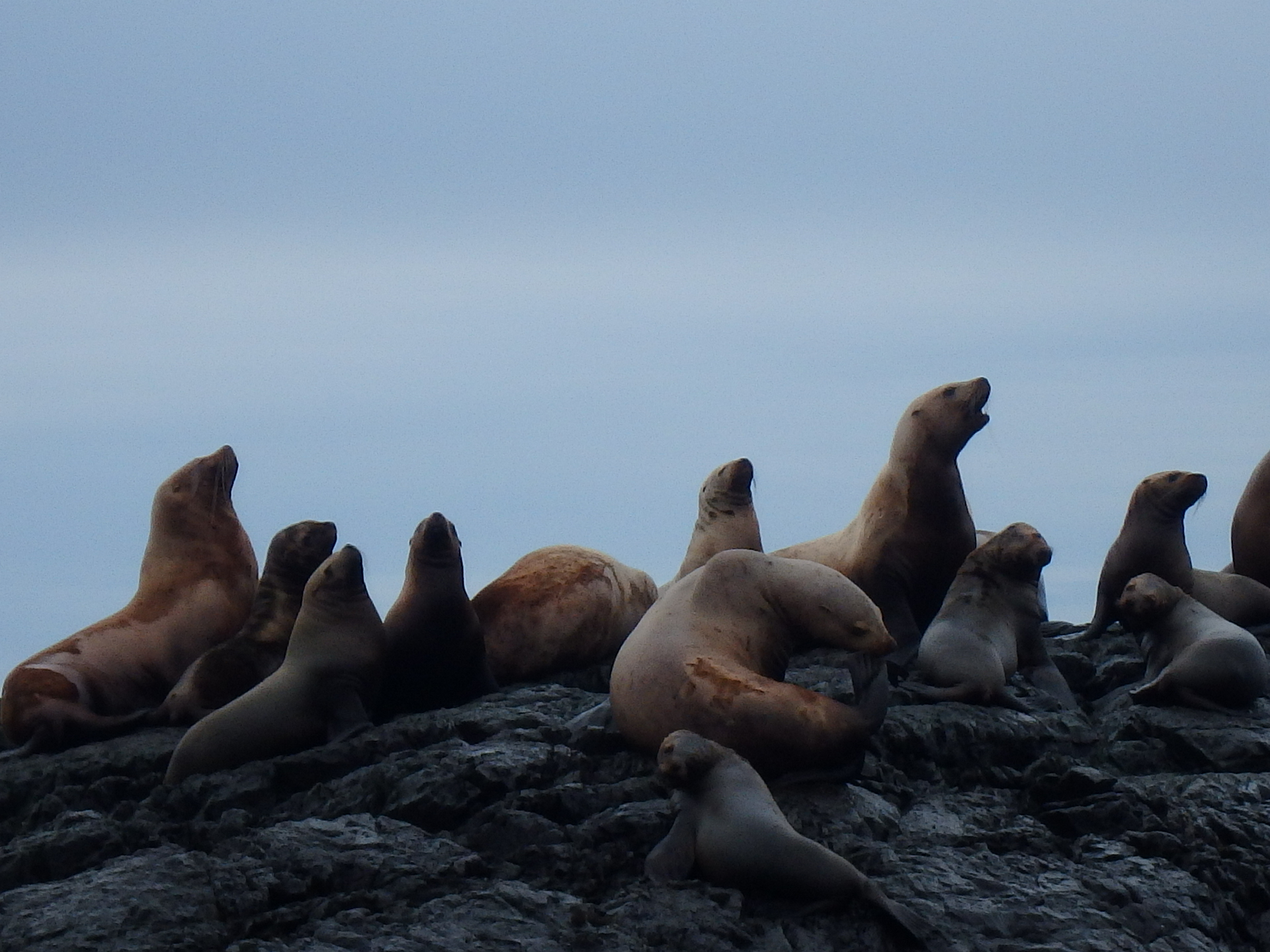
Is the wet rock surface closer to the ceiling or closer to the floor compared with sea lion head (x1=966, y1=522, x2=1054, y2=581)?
closer to the floor

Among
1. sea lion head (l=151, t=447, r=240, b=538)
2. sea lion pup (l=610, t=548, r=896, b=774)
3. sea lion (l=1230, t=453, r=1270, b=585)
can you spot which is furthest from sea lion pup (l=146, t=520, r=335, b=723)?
sea lion (l=1230, t=453, r=1270, b=585)

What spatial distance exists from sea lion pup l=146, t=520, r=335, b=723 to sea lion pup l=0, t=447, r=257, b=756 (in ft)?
0.83

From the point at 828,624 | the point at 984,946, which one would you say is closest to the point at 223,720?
the point at 828,624

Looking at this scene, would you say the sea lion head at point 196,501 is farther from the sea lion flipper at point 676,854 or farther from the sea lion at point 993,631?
the sea lion flipper at point 676,854

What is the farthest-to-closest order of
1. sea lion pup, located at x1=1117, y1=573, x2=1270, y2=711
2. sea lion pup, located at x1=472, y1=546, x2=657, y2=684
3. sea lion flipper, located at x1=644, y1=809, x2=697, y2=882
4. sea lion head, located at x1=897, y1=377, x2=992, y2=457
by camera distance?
sea lion head, located at x1=897, y1=377, x2=992, y2=457, sea lion pup, located at x1=472, y1=546, x2=657, y2=684, sea lion pup, located at x1=1117, y1=573, x2=1270, y2=711, sea lion flipper, located at x1=644, y1=809, x2=697, y2=882

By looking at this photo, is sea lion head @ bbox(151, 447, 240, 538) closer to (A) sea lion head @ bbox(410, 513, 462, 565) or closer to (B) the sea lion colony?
(B) the sea lion colony

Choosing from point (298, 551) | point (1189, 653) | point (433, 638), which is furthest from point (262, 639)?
point (1189, 653)

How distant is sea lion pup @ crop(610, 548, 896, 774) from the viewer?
7.34m

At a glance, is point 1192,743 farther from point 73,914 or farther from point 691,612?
point 73,914

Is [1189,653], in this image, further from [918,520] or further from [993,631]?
[918,520]

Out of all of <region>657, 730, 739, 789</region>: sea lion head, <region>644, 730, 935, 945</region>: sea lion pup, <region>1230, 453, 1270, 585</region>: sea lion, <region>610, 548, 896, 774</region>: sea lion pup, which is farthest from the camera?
<region>1230, 453, 1270, 585</region>: sea lion

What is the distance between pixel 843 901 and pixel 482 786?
188 centimetres

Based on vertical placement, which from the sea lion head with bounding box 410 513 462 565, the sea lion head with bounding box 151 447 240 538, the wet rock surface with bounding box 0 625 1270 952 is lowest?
the wet rock surface with bounding box 0 625 1270 952

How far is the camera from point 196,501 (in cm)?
1103
